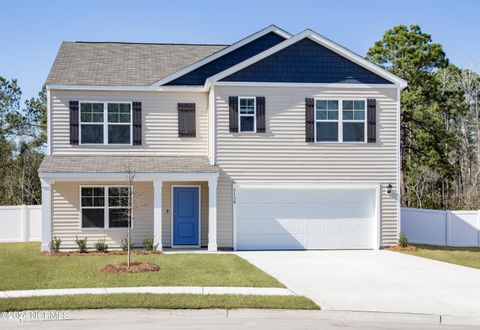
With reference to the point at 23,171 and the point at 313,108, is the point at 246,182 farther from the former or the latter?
the point at 23,171

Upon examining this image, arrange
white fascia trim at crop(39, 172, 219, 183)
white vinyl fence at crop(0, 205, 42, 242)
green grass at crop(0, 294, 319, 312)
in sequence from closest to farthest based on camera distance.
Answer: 1. green grass at crop(0, 294, 319, 312)
2. white fascia trim at crop(39, 172, 219, 183)
3. white vinyl fence at crop(0, 205, 42, 242)

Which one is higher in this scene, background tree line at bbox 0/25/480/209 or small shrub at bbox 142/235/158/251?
background tree line at bbox 0/25/480/209

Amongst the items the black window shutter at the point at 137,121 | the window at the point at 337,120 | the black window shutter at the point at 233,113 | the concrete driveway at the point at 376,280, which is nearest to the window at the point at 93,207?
the black window shutter at the point at 137,121

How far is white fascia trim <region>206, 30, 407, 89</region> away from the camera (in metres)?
21.2

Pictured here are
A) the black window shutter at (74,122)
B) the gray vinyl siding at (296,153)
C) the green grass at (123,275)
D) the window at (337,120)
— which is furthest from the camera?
the black window shutter at (74,122)

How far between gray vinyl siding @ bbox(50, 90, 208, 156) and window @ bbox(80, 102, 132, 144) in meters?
A: 0.21

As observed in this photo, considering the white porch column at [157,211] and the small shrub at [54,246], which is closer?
the small shrub at [54,246]

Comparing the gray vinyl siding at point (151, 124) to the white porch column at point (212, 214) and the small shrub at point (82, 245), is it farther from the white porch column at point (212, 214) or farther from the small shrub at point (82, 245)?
the small shrub at point (82, 245)

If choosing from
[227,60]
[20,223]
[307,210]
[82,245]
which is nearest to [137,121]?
[227,60]

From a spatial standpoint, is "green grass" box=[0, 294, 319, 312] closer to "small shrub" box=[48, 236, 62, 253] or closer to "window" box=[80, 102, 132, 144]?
"small shrub" box=[48, 236, 62, 253]

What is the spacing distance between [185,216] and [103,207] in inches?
110

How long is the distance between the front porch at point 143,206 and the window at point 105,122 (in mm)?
732

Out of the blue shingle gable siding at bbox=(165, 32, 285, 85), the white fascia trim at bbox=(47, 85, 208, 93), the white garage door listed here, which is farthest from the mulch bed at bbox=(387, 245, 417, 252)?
the blue shingle gable siding at bbox=(165, 32, 285, 85)

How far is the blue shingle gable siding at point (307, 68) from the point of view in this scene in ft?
70.6
